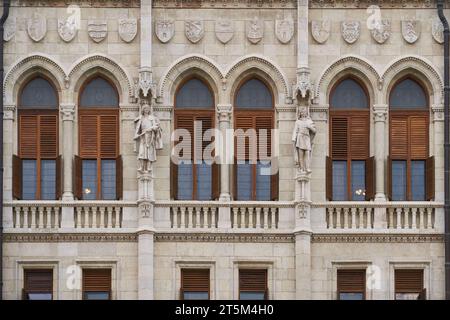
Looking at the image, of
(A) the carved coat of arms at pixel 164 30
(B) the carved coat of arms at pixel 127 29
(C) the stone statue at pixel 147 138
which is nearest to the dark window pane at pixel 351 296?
(C) the stone statue at pixel 147 138

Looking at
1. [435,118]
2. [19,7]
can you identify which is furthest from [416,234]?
[19,7]

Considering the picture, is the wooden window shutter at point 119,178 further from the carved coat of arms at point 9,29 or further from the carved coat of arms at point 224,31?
the carved coat of arms at point 9,29

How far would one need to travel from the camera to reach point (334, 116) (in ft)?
201

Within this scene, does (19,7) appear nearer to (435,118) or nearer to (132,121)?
(132,121)

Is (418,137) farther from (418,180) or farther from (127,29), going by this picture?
(127,29)

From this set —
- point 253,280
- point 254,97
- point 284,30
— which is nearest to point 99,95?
point 254,97

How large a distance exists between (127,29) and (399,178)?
8.63m

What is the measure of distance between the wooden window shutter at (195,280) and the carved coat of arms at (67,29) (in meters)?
7.23

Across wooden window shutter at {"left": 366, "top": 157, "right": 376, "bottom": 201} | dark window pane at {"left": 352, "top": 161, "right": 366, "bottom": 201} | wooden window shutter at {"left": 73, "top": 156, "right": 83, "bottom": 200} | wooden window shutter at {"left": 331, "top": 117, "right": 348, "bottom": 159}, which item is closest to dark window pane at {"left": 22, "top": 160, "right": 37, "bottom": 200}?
wooden window shutter at {"left": 73, "top": 156, "right": 83, "bottom": 200}

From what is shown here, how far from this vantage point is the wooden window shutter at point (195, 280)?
60.2 metres

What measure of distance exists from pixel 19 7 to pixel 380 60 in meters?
10.2

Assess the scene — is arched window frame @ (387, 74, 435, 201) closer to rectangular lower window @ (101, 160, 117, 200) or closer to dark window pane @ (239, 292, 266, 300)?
dark window pane @ (239, 292, 266, 300)

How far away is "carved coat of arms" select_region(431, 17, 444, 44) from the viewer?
61156mm

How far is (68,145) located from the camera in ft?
199
